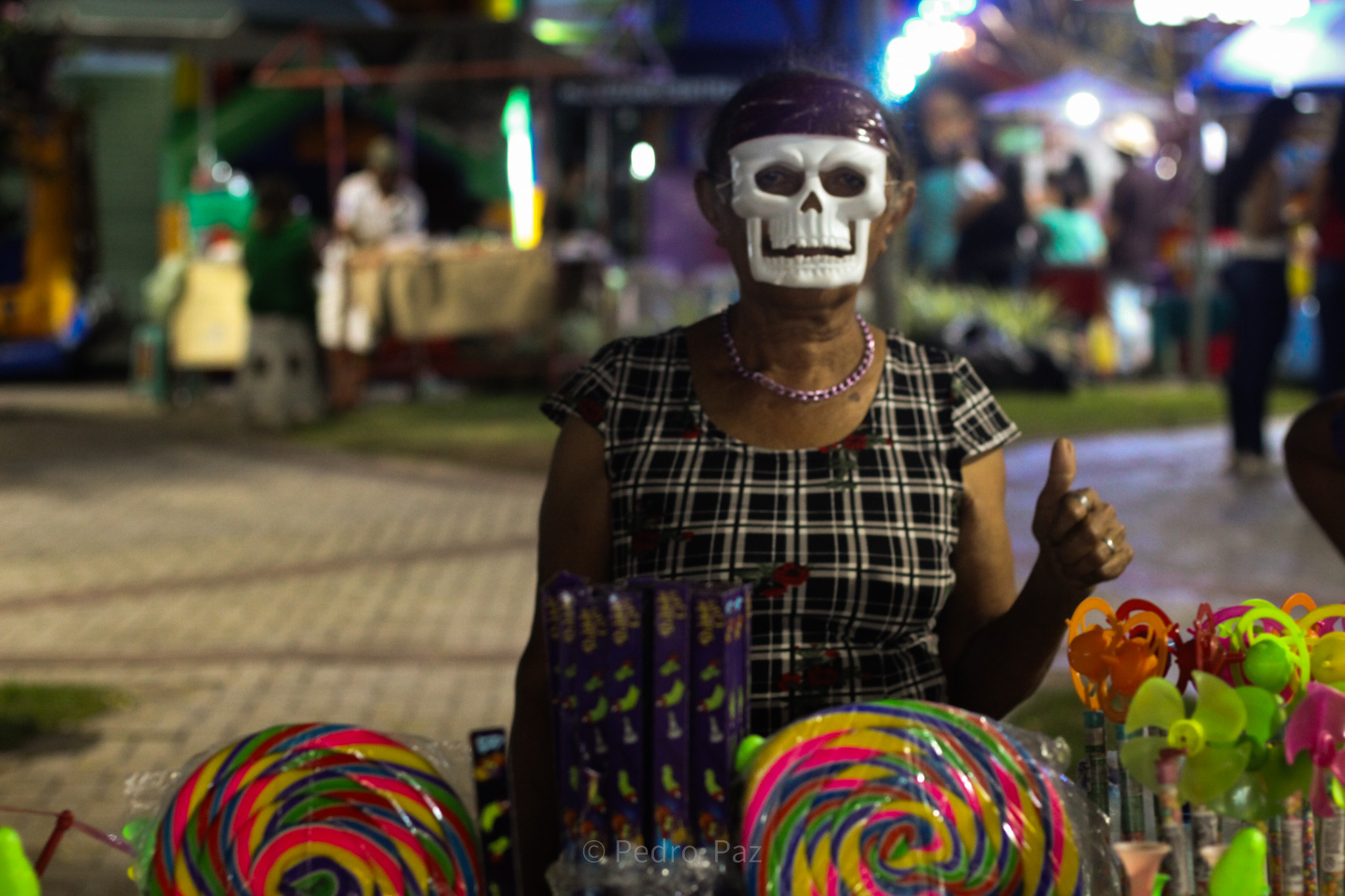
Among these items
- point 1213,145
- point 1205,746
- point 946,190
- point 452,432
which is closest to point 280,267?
point 452,432

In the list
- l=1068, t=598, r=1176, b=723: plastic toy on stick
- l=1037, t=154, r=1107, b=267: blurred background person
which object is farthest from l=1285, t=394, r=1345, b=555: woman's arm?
l=1037, t=154, r=1107, b=267: blurred background person

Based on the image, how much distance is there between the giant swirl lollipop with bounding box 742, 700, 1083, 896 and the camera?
1306 mm

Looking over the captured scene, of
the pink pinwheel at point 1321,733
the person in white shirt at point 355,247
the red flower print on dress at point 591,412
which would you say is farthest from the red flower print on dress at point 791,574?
the person in white shirt at point 355,247

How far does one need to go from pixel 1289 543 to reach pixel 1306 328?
7528 millimetres

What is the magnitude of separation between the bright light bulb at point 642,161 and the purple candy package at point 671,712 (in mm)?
16613

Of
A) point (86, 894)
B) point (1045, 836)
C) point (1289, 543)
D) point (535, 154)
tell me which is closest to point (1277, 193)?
point (1289, 543)

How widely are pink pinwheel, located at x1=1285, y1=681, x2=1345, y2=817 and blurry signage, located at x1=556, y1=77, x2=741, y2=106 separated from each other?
15.1 meters

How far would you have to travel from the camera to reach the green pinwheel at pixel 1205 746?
1.31 m

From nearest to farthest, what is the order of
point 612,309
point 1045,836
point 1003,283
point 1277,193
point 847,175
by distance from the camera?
1. point 1045,836
2. point 847,175
3. point 1277,193
4. point 612,309
5. point 1003,283

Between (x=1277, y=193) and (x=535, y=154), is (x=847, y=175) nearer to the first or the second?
(x=1277, y=193)

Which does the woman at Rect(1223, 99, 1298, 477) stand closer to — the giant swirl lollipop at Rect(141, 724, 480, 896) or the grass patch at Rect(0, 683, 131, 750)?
the grass patch at Rect(0, 683, 131, 750)

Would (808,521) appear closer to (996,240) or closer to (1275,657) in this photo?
(1275,657)

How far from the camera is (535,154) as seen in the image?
15695mm

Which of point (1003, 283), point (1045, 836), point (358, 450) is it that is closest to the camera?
point (1045, 836)
